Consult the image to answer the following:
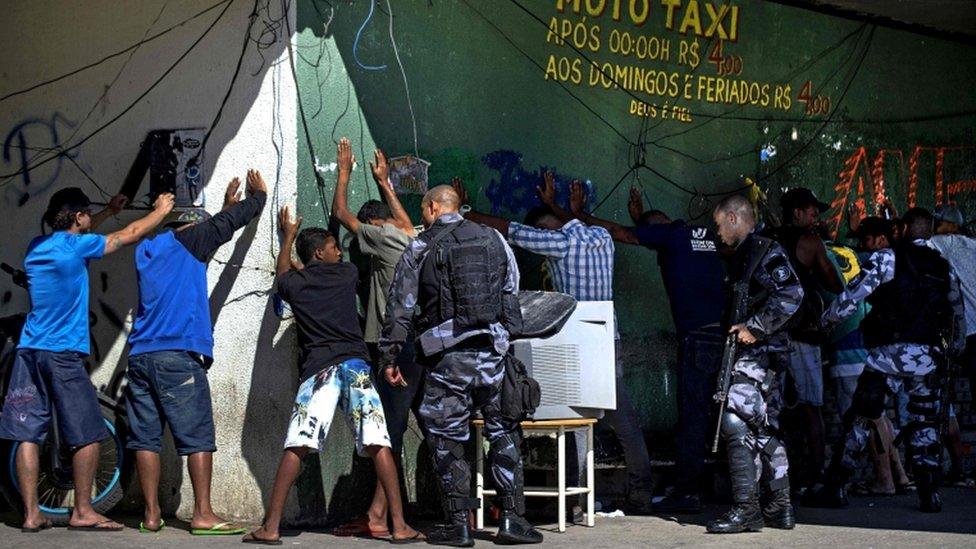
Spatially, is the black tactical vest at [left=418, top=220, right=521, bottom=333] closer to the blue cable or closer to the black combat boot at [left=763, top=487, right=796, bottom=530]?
the blue cable

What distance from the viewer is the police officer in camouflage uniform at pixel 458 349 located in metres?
8.52

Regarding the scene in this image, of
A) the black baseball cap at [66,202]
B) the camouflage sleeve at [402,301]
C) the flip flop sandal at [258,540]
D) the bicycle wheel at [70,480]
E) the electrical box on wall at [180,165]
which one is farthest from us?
the electrical box on wall at [180,165]

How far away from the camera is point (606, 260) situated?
1002 cm

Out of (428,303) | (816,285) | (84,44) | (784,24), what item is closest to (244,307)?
(428,303)

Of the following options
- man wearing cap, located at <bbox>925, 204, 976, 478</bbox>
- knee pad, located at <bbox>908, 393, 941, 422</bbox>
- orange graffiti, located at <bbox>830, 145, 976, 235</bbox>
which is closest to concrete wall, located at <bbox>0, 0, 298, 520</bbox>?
knee pad, located at <bbox>908, 393, 941, 422</bbox>

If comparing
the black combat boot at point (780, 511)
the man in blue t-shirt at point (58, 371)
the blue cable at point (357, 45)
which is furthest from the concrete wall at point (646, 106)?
the black combat boot at point (780, 511)

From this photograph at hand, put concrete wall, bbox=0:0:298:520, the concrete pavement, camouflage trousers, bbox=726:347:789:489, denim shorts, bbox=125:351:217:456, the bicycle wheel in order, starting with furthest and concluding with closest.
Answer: concrete wall, bbox=0:0:298:520
the bicycle wheel
camouflage trousers, bbox=726:347:789:489
denim shorts, bbox=125:351:217:456
the concrete pavement

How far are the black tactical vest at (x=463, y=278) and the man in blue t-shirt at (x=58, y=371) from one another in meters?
1.62

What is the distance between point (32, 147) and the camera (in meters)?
10.2

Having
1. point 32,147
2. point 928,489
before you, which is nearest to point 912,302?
point 928,489

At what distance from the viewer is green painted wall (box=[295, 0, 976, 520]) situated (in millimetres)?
9680

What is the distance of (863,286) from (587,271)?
5.70 ft

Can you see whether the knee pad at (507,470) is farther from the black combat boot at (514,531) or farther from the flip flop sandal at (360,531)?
the flip flop sandal at (360,531)

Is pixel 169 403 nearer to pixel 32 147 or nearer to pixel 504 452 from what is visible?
pixel 504 452
